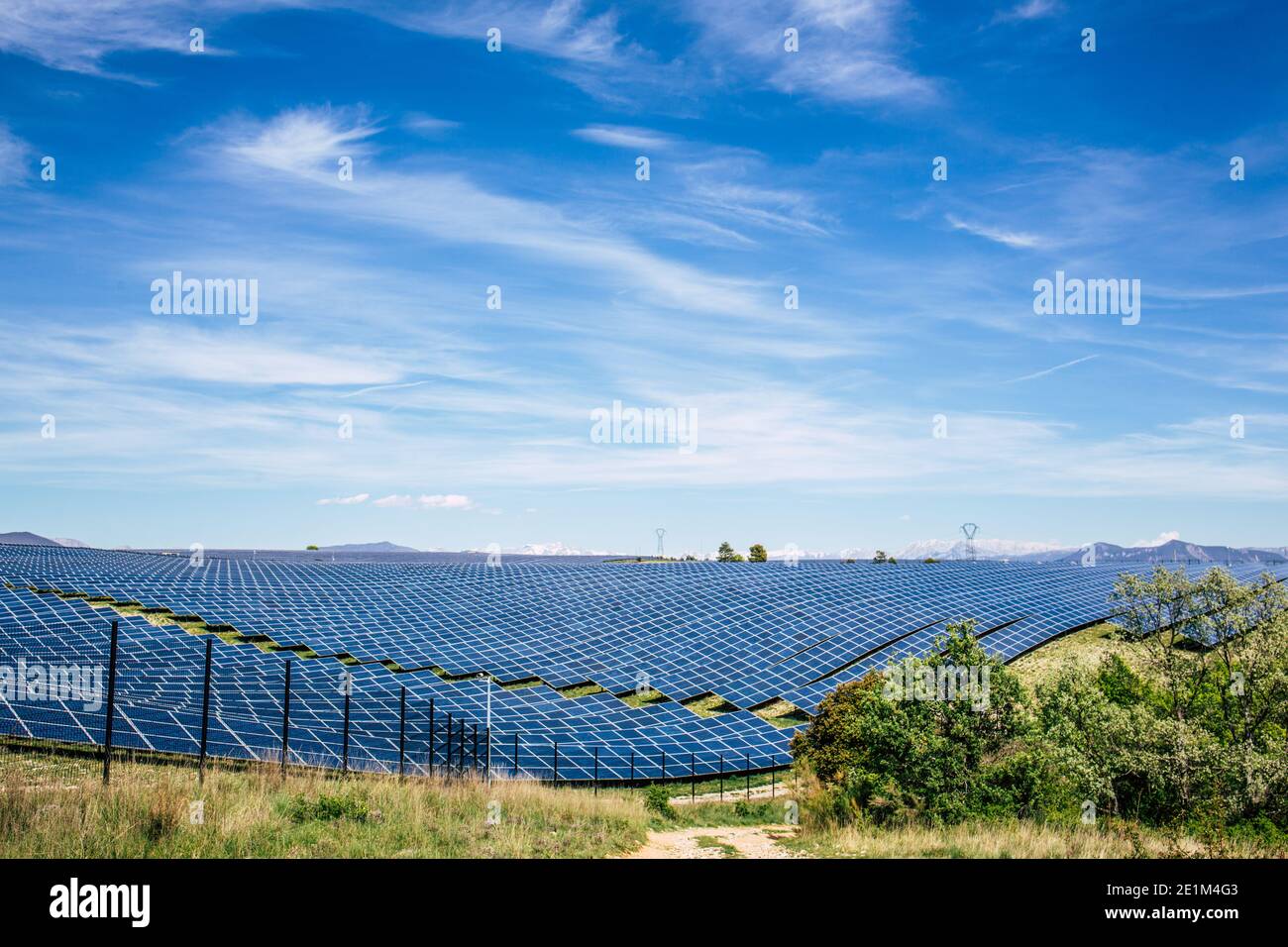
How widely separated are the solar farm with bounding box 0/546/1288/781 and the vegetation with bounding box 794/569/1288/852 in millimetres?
14462

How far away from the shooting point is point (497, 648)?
55.5 metres

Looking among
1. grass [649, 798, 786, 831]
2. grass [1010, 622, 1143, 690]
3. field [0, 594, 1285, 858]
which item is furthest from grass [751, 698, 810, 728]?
field [0, 594, 1285, 858]

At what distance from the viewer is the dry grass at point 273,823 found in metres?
12.8

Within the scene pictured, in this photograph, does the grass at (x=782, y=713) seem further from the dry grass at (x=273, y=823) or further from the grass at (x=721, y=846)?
the dry grass at (x=273, y=823)

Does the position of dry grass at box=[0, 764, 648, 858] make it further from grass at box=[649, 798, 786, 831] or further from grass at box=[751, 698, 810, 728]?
grass at box=[751, 698, 810, 728]

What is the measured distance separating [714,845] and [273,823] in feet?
32.3

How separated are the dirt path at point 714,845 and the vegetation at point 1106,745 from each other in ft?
6.56

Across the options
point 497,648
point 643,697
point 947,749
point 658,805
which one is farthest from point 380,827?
point 497,648

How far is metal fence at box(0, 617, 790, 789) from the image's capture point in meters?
22.5

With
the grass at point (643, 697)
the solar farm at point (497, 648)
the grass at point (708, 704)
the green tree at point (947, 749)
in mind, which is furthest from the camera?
the grass at point (643, 697)

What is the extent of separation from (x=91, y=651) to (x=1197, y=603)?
44.0 m

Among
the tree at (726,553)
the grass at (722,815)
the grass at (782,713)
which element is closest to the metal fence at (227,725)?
the grass at (722,815)

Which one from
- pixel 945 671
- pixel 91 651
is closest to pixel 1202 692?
pixel 945 671
